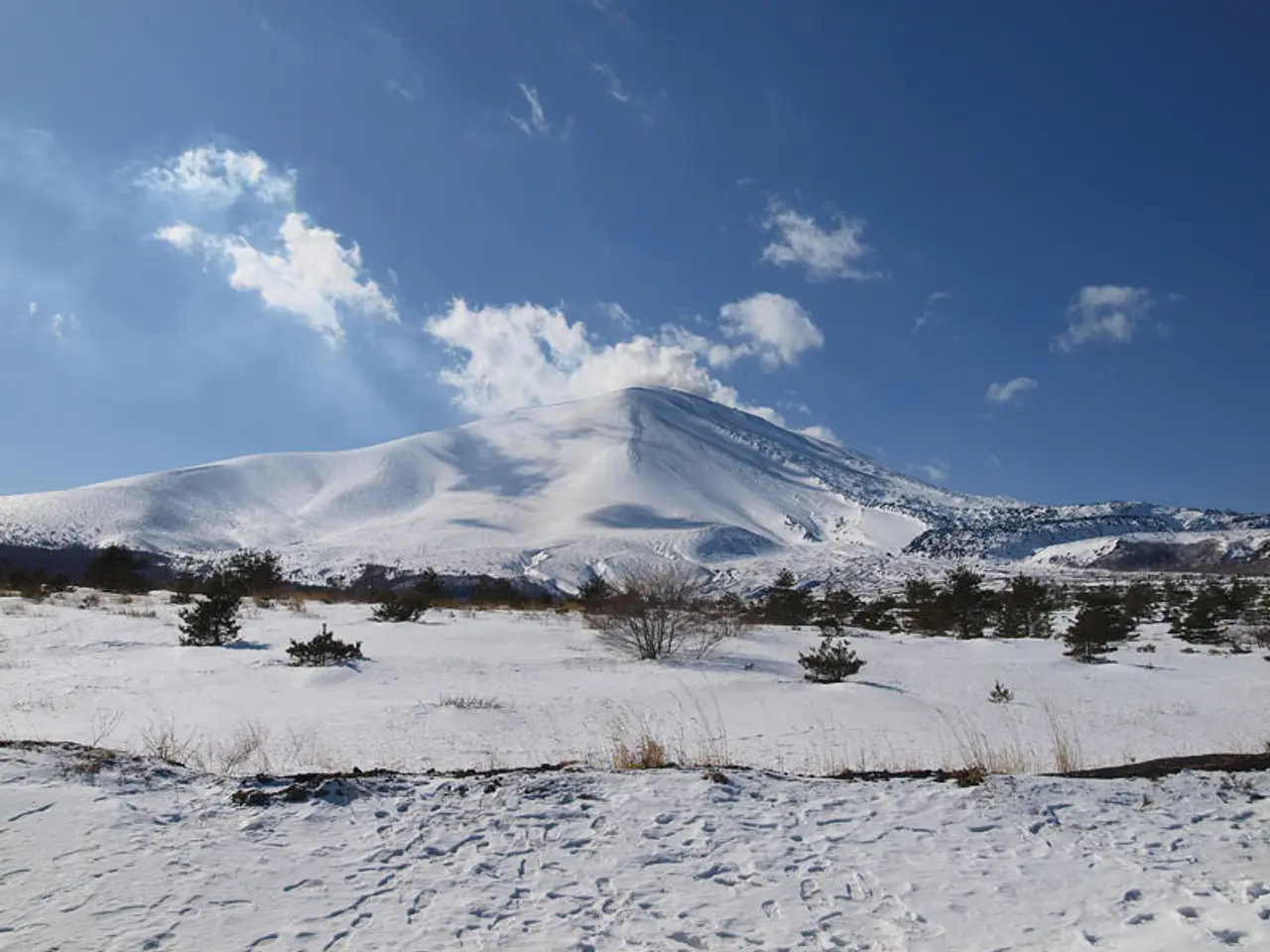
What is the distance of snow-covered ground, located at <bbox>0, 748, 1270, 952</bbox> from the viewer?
2.94 meters

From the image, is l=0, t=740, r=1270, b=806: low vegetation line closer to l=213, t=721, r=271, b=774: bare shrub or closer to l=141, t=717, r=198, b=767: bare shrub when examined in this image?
l=141, t=717, r=198, b=767: bare shrub

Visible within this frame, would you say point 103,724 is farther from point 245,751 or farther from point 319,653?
point 319,653

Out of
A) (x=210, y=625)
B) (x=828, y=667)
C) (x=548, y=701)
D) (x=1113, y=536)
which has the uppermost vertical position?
(x=1113, y=536)

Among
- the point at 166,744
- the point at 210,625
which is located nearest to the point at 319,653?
the point at 210,625

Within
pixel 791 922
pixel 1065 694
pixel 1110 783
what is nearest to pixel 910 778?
pixel 1110 783

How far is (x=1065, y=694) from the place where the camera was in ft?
44.7

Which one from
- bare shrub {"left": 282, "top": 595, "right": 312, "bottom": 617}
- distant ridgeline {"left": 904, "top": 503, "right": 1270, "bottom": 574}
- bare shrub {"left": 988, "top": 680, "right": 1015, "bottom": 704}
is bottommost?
bare shrub {"left": 988, "top": 680, "right": 1015, "bottom": 704}

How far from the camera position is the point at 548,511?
140250 millimetres

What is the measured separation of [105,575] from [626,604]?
2349cm

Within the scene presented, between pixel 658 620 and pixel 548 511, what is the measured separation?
124687 mm

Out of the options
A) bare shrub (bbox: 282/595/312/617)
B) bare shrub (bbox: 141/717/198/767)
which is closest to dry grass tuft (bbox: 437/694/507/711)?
bare shrub (bbox: 141/717/198/767)

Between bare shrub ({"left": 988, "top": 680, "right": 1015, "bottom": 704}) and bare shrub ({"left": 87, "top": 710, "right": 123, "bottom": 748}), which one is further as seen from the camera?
bare shrub ({"left": 988, "top": 680, "right": 1015, "bottom": 704})

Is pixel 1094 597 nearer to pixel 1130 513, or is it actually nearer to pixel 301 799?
pixel 301 799

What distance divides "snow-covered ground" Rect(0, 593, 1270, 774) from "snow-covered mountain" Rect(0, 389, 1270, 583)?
243 feet
